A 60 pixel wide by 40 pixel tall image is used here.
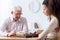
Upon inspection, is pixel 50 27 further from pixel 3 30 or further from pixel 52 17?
pixel 3 30

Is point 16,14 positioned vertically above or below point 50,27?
above

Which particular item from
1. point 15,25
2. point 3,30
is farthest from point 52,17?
point 3,30

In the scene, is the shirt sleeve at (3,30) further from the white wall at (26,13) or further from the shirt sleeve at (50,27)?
the shirt sleeve at (50,27)

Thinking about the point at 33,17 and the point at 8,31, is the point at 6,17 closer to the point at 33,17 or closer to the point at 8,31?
the point at 8,31

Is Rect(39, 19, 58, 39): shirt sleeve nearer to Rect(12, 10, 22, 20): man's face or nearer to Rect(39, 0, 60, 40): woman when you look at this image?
Rect(39, 0, 60, 40): woman

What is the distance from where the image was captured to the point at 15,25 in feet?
5.07

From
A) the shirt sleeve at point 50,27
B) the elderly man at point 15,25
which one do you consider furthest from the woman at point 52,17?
the elderly man at point 15,25

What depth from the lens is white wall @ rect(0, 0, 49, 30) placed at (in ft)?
5.04

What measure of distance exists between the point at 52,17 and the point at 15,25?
33 centimetres

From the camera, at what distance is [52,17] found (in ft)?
5.01

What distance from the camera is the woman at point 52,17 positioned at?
1.50 m

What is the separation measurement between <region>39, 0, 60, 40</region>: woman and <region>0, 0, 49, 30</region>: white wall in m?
0.04

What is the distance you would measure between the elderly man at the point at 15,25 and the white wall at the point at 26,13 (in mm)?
36

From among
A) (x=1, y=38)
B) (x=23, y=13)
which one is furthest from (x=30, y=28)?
(x=1, y=38)
